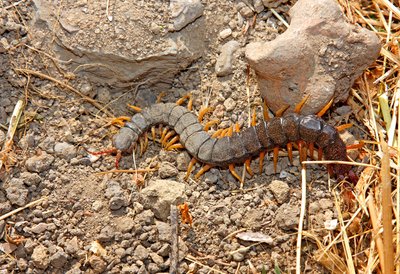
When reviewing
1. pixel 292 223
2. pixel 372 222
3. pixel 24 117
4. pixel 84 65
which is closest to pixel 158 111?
pixel 84 65

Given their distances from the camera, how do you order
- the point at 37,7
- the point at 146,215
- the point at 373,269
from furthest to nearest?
the point at 37,7
the point at 146,215
the point at 373,269

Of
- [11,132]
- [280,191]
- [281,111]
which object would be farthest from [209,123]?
[11,132]

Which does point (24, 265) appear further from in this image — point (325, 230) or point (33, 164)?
point (325, 230)

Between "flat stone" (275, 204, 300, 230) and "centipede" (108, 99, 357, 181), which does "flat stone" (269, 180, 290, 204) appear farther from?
"centipede" (108, 99, 357, 181)

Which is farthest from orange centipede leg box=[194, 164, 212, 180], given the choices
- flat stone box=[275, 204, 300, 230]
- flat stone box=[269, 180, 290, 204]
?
flat stone box=[275, 204, 300, 230]

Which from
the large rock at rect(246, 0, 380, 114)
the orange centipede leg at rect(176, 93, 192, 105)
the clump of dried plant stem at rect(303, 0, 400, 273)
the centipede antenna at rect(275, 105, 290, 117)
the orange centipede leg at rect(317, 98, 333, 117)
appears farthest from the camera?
the orange centipede leg at rect(176, 93, 192, 105)
